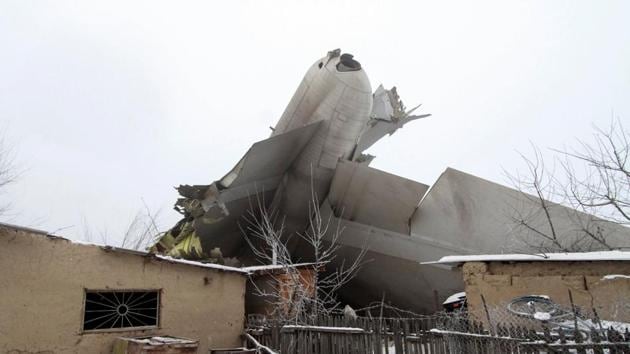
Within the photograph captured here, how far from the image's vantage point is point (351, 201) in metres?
15.8

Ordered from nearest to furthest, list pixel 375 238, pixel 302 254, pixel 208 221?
pixel 208 221 → pixel 375 238 → pixel 302 254

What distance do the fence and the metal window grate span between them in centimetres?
219

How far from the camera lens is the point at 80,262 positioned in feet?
24.7

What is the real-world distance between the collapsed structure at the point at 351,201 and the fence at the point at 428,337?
6.35 metres

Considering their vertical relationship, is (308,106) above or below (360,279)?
above

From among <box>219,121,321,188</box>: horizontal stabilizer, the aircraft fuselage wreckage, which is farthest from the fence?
the aircraft fuselage wreckage

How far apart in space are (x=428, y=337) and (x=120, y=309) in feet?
17.7

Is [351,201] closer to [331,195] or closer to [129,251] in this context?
[331,195]

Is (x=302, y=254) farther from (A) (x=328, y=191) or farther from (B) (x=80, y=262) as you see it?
(B) (x=80, y=262)

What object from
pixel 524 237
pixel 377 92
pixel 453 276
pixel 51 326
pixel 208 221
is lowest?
pixel 51 326

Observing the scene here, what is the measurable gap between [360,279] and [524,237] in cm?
665

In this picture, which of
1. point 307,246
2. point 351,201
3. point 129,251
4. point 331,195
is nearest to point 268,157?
point 331,195

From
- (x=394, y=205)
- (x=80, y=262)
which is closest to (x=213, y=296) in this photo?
(x=80, y=262)

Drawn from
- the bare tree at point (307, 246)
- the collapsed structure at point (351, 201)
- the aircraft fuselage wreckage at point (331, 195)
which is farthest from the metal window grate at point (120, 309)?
the collapsed structure at point (351, 201)
